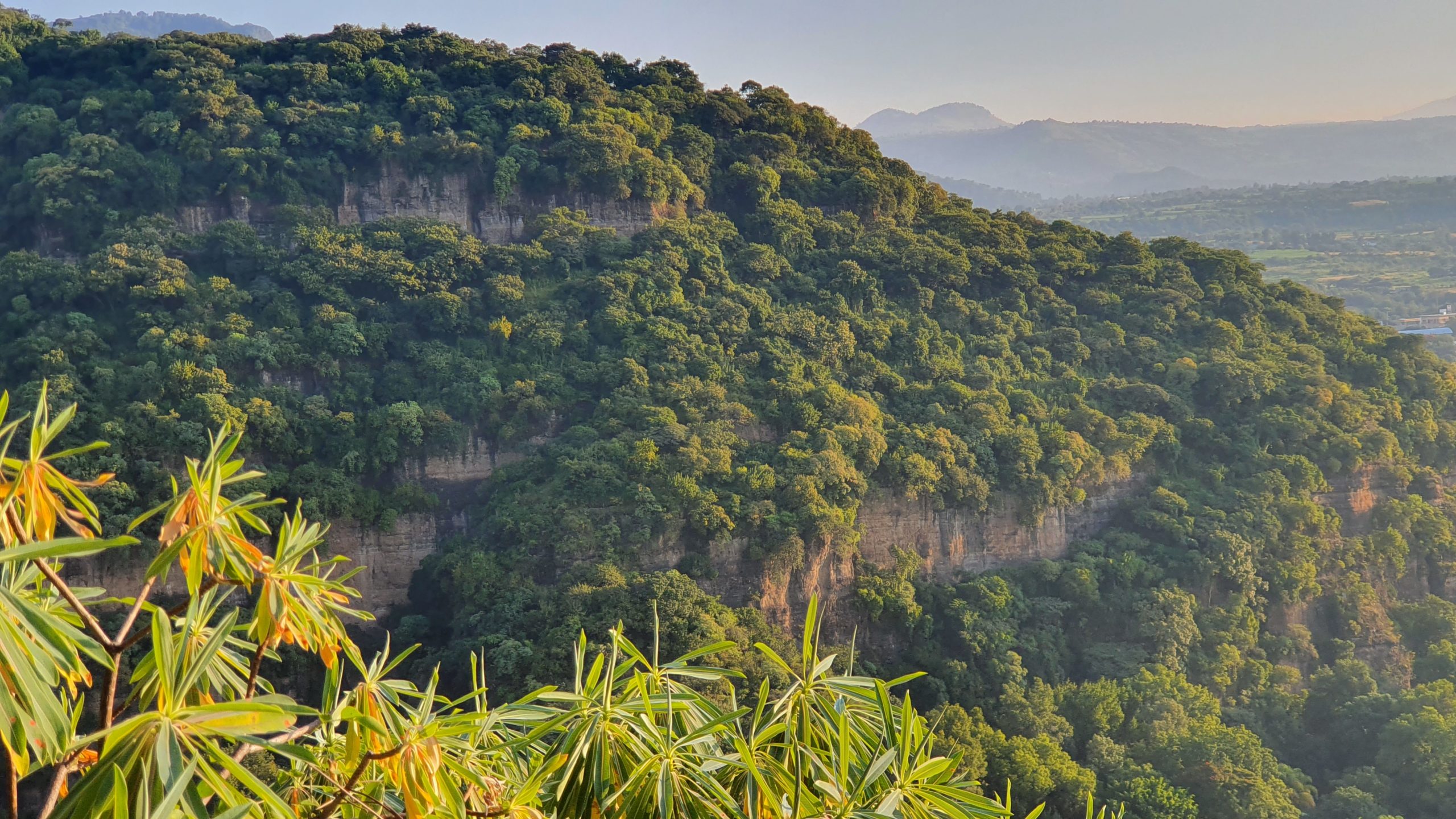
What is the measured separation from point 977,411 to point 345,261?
60.5 ft

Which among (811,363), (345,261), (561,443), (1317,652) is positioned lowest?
(1317,652)

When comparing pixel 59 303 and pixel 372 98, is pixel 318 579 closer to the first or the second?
pixel 59 303

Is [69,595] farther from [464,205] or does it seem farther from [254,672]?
[464,205]

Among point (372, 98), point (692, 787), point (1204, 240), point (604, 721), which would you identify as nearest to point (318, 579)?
point (604, 721)

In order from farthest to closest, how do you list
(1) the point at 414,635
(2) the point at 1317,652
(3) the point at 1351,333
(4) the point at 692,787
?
1. (3) the point at 1351,333
2. (2) the point at 1317,652
3. (1) the point at 414,635
4. (4) the point at 692,787

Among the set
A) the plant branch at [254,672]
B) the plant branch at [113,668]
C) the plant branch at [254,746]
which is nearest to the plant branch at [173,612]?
the plant branch at [113,668]

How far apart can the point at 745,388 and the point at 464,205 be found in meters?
11.8

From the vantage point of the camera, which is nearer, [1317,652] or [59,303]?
[59,303]

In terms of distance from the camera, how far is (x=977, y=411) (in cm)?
2858

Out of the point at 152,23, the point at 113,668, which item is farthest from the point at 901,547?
the point at 152,23

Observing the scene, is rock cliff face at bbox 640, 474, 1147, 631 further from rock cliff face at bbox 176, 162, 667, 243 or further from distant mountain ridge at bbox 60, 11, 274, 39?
distant mountain ridge at bbox 60, 11, 274, 39

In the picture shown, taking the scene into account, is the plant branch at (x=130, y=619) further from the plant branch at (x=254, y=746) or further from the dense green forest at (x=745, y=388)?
the dense green forest at (x=745, y=388)

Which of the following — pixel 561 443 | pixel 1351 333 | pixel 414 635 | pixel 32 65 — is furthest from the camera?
pixel 1351 333

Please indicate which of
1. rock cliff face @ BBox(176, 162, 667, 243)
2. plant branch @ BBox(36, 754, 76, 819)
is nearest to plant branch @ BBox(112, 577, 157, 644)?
plant branch @ BBox(36, 754, 76, 819)
